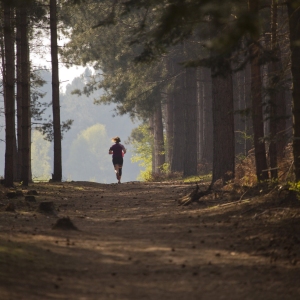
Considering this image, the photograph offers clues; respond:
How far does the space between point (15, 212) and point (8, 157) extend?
6.69 m

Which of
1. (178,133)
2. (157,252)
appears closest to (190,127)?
(178,133)

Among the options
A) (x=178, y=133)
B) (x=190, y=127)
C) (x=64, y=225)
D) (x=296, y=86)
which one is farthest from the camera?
(x=178, y=133)

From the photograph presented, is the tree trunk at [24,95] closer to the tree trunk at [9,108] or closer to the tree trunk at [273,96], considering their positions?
the tree trunk at [9,108]

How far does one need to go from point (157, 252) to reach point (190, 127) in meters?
25.2

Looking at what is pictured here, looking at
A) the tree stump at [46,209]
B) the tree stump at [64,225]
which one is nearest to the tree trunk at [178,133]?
the tree stump at [46,209]

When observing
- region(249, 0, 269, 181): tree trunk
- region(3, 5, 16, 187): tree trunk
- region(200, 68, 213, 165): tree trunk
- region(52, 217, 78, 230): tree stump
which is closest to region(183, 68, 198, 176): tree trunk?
region(200, 68, 213, 165): tree trunk

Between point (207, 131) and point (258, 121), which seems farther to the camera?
point (207, 131)

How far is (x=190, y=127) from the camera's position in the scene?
33.8 meters

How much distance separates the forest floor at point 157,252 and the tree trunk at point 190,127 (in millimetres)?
18441

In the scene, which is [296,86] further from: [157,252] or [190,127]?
[190,127]

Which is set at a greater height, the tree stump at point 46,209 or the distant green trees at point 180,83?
the distant green trees at point 180,83

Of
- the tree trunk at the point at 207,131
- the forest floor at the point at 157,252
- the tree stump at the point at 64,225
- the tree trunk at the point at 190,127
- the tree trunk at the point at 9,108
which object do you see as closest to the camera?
the forest floor at the point at 157,252

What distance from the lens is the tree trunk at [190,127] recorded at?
33.2 m

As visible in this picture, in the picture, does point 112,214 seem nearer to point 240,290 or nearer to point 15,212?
point 15,212
